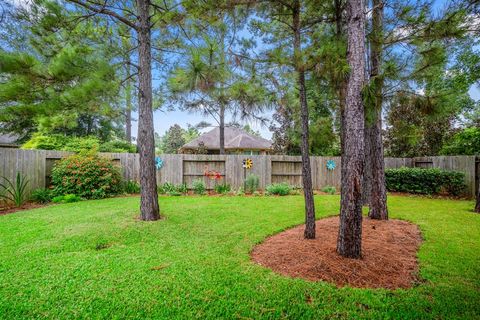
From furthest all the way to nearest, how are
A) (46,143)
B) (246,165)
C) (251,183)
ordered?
(46,143)
(246,165)
(251,183)

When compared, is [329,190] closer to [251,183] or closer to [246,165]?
[251,183]

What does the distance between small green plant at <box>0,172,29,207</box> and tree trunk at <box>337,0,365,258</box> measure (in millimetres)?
8152

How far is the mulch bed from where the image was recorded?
245 centimetres

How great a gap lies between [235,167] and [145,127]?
5.69 m

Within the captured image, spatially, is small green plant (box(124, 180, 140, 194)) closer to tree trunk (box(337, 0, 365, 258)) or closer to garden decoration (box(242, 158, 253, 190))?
garden decoration (box(242, 158, 253, 190))

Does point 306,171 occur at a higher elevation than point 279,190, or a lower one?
higher

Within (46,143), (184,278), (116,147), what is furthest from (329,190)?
(46,143)

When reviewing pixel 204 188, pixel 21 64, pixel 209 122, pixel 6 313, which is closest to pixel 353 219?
pixel 6 313

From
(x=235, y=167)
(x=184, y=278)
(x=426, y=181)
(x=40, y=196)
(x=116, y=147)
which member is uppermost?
(x=116, y=147)

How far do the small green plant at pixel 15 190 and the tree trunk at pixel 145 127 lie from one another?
14.4ft

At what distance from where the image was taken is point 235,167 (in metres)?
10.1

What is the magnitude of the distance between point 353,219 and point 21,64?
15.7 feet

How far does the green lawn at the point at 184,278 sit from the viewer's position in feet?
6.27

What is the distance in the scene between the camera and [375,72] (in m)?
5.10
